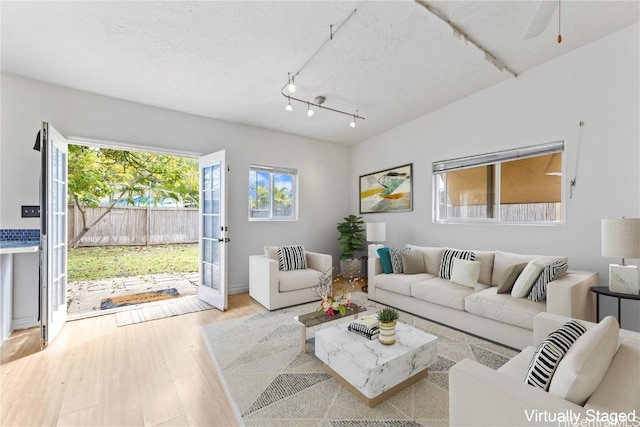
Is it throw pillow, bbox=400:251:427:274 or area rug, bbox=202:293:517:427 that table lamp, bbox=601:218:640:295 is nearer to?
area rug, bbox=202:293:517:427

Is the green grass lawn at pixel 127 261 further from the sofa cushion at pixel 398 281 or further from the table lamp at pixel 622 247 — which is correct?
the table lamp at pixel 622 247

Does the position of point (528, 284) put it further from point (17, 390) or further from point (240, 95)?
point (17, 390)

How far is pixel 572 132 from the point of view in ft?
9.91

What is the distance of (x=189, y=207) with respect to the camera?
27.9 feet

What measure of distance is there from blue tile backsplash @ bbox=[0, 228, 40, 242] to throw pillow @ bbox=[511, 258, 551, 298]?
4.95m

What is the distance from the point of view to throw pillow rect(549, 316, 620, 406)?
1.00 metres

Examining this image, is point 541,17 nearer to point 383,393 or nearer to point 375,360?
point 375,360

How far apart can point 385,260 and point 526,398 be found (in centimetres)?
286

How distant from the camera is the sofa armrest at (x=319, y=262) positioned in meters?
4.05

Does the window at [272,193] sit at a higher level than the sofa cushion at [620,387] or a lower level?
higher

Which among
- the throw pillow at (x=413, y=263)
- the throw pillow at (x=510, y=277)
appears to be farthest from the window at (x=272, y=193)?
the throw pillow at (x=510, y=277)

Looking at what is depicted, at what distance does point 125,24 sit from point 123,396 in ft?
9.55

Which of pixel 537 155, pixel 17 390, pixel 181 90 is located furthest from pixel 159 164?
pixel 537 155

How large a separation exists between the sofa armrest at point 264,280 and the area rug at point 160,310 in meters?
0.65
